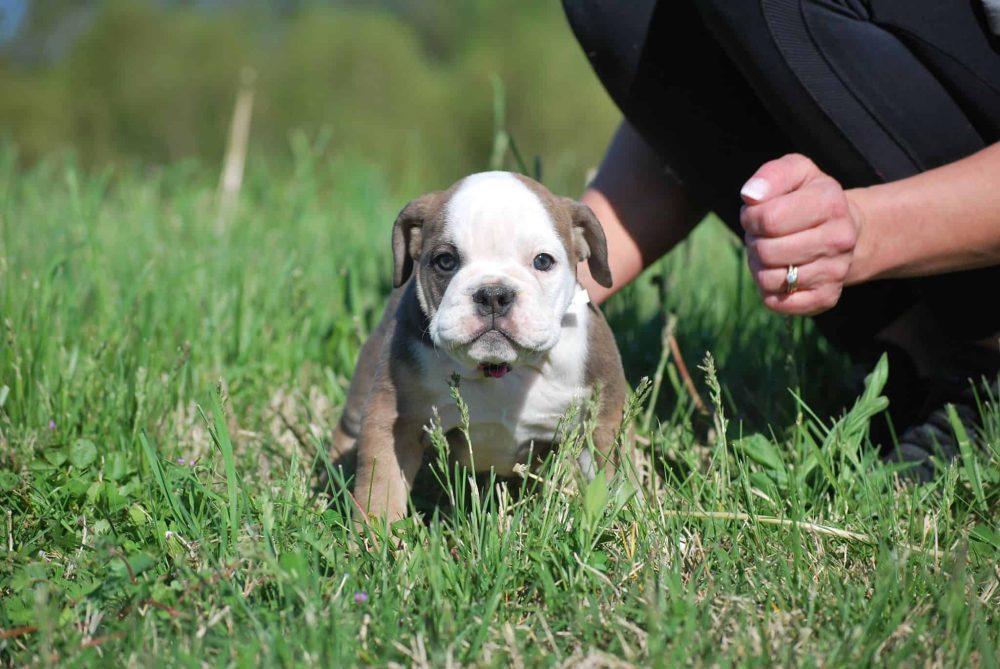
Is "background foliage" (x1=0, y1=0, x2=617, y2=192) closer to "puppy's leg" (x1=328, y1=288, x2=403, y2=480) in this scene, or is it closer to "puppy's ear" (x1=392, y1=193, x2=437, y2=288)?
"puppy's leg" (x1=328, y1=288, x2=403, y2=480)

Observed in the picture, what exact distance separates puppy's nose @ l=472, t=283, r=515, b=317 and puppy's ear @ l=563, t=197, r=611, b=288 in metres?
0.37

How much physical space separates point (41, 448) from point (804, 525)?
1.78m

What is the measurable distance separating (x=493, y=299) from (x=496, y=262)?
0.16 metres

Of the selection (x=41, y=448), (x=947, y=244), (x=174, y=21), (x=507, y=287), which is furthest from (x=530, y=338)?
(x=174, y=21)

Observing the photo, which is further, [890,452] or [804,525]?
[890,452]

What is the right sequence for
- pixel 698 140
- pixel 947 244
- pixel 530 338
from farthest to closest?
pixel 698 140 < pixel 947 244 < pixel 530 338

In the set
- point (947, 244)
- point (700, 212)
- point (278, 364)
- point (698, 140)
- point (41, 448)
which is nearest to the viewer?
point (947, 244)

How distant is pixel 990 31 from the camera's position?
7.59ft

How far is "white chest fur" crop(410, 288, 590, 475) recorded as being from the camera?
2291mm

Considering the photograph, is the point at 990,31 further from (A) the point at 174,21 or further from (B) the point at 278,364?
(A) the point at 174,21

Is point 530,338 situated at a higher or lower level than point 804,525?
higher

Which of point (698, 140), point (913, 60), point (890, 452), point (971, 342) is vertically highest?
point (913, 60)

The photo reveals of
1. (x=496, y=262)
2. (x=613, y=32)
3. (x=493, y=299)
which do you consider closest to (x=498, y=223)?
(x=496, y=262)

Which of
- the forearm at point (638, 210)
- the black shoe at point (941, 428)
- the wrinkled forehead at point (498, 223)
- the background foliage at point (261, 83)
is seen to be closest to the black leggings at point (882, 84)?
the black shoe at point (941, 428)
